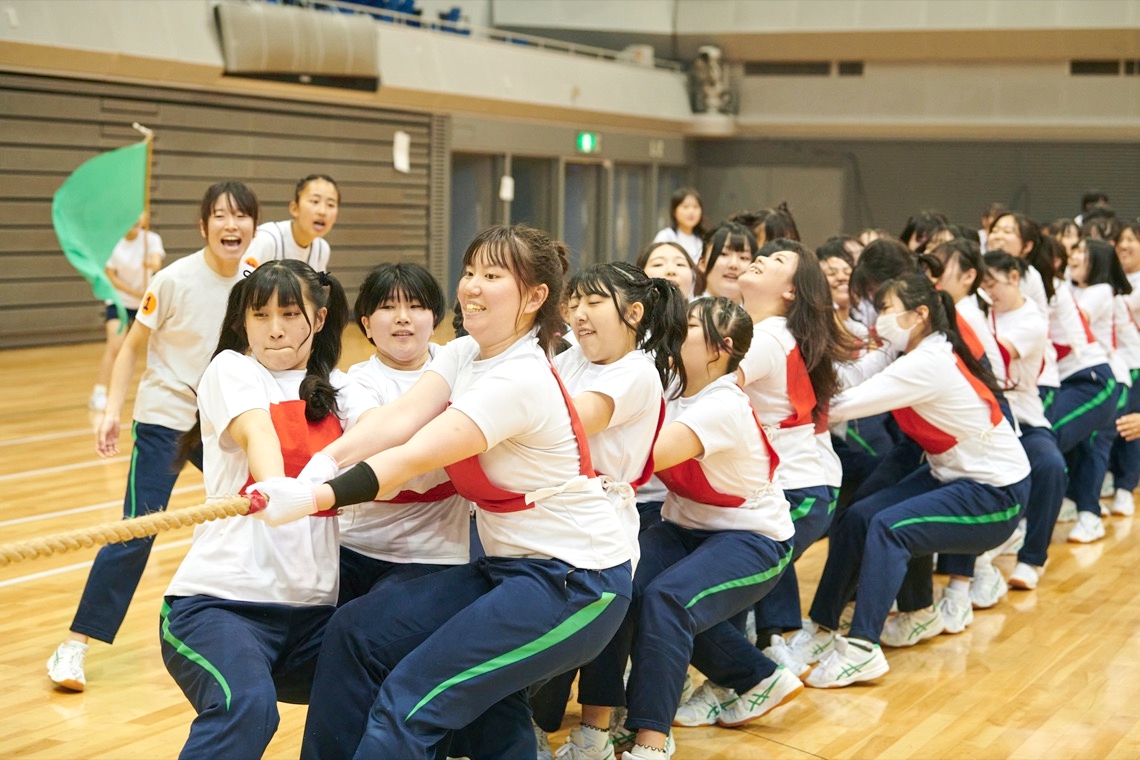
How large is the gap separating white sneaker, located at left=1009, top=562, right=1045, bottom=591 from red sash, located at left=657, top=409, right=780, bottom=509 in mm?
2355

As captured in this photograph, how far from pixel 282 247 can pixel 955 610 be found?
312 cm

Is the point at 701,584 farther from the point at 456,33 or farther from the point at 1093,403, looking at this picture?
the point at 456,33

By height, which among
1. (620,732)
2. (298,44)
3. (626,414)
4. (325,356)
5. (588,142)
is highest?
(298,44)

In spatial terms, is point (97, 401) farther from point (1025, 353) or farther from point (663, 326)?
point (663, 326)

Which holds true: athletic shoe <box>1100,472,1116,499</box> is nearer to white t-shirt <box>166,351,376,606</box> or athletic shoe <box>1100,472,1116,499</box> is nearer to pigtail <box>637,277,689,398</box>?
pigtail <box>637,277,689,398</box>

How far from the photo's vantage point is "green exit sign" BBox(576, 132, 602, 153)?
18.2m

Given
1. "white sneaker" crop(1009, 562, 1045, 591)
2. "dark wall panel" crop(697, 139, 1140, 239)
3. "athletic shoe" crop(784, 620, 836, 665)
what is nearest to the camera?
"athletic shoe" crop(784, 620, 836, 665)

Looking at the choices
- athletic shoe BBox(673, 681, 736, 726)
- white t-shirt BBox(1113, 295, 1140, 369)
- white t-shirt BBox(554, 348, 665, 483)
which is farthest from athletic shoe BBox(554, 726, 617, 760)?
white t-shirt BBox(1113, 295, 1140, 369)

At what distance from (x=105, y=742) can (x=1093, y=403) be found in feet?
16.5

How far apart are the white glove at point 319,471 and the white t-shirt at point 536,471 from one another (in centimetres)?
29

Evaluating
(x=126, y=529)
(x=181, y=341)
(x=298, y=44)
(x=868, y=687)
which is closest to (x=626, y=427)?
(x=126, y=529)

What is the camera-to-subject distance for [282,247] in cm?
509

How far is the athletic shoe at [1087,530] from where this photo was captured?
256 inches

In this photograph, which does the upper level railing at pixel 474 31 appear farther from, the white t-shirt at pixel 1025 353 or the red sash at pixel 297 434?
the red sash at pixel 297 434
